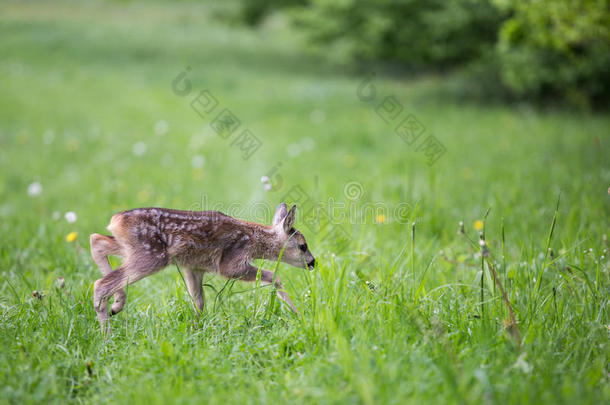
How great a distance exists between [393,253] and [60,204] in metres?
4.95

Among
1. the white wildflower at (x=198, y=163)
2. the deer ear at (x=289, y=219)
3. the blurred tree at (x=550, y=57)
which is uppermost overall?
the blurred tree at (x=550, y=57)

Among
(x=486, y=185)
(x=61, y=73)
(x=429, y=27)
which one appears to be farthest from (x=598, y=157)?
(x=61, y=73)

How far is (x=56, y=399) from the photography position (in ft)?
8.84

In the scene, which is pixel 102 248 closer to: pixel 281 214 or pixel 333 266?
pixel 281 214

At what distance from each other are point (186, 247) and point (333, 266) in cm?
107

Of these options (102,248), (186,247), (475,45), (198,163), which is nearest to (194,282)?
(186,247)

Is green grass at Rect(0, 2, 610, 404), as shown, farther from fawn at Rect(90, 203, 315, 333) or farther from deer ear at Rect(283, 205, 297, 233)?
deer ear at Rect(283, 205, 297, 233)

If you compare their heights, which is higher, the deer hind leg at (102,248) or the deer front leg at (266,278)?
the deer hind leg at (102,248)

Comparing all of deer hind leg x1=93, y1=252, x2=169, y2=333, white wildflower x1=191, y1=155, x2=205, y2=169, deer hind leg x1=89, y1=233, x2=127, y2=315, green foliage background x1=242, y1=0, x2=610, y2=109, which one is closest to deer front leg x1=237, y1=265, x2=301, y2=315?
deer hind leg x1=93, y1=252, x2=169, y2=333

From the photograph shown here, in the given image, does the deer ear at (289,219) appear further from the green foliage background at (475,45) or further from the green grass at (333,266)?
the green foliage background at (475,45)

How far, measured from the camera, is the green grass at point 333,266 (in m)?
2.79

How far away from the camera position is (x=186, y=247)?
3.44 metres

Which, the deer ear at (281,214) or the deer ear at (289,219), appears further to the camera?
the deer ear at (281,214)

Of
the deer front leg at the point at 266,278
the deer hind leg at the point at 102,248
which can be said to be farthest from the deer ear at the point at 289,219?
the deer hind leg at the point at 102,248
